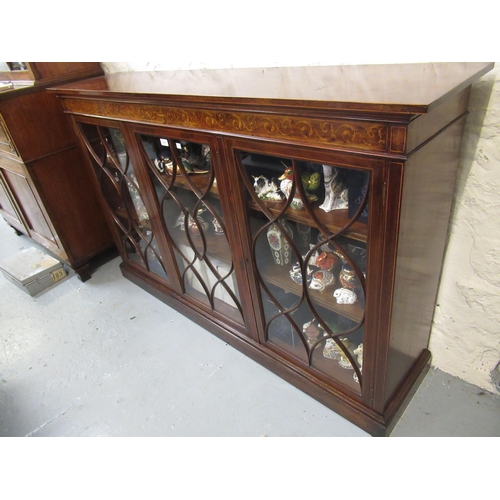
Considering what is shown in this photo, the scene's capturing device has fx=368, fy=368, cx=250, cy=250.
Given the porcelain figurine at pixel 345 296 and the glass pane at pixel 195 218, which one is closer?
the porcelain figurine at pixel 345 296

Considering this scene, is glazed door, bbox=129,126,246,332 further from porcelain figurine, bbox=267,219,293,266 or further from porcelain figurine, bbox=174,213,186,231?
porcelain figurine, bbox=267,219,293,266

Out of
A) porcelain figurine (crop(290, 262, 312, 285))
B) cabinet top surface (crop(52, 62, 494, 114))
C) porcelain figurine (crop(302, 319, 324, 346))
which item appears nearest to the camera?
cabinet top surface (crop(52, 62, 494, 114))

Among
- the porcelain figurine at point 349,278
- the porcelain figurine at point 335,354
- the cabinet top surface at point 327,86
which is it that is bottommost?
the porcelain figurine at point 335,354

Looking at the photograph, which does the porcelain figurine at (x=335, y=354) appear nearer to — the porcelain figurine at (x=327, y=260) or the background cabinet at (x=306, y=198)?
the background cabinet at (x=306, y=198)

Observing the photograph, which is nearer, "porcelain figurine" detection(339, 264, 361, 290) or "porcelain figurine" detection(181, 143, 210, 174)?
"porcelain figurine" detection(339, 264, 361, 290)

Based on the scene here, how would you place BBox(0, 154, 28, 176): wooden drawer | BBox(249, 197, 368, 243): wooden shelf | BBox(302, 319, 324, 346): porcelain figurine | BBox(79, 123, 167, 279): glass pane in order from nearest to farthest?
BBox(249, 197, 368, 243): wooden shelf → BBox(302, 319, 324, 346): porcelain figurine → BBox(79, 123, 167, 279): glass pane → BBox(0, 154, 28, 176): wooden drawer

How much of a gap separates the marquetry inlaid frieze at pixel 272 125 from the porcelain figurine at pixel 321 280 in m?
0.45

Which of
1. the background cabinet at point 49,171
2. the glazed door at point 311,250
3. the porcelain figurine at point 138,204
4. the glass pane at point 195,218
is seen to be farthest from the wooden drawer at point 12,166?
the glazed door at point 311,250

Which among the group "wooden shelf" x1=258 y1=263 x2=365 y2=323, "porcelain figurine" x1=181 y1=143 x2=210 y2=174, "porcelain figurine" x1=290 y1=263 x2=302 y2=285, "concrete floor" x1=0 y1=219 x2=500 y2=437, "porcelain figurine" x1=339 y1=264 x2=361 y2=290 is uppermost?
"porcelain figurine" x1=181 y1=143 x2=210 y2=174

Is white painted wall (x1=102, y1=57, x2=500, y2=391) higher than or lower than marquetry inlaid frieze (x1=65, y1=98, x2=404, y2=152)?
lower

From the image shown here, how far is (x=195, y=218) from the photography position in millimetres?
1378

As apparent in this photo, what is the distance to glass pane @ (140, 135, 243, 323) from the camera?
1246 mm

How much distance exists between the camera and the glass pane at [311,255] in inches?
37.4

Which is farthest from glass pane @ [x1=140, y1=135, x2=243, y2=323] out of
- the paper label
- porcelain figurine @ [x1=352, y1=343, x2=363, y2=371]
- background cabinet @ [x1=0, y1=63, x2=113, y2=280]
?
the paper label
